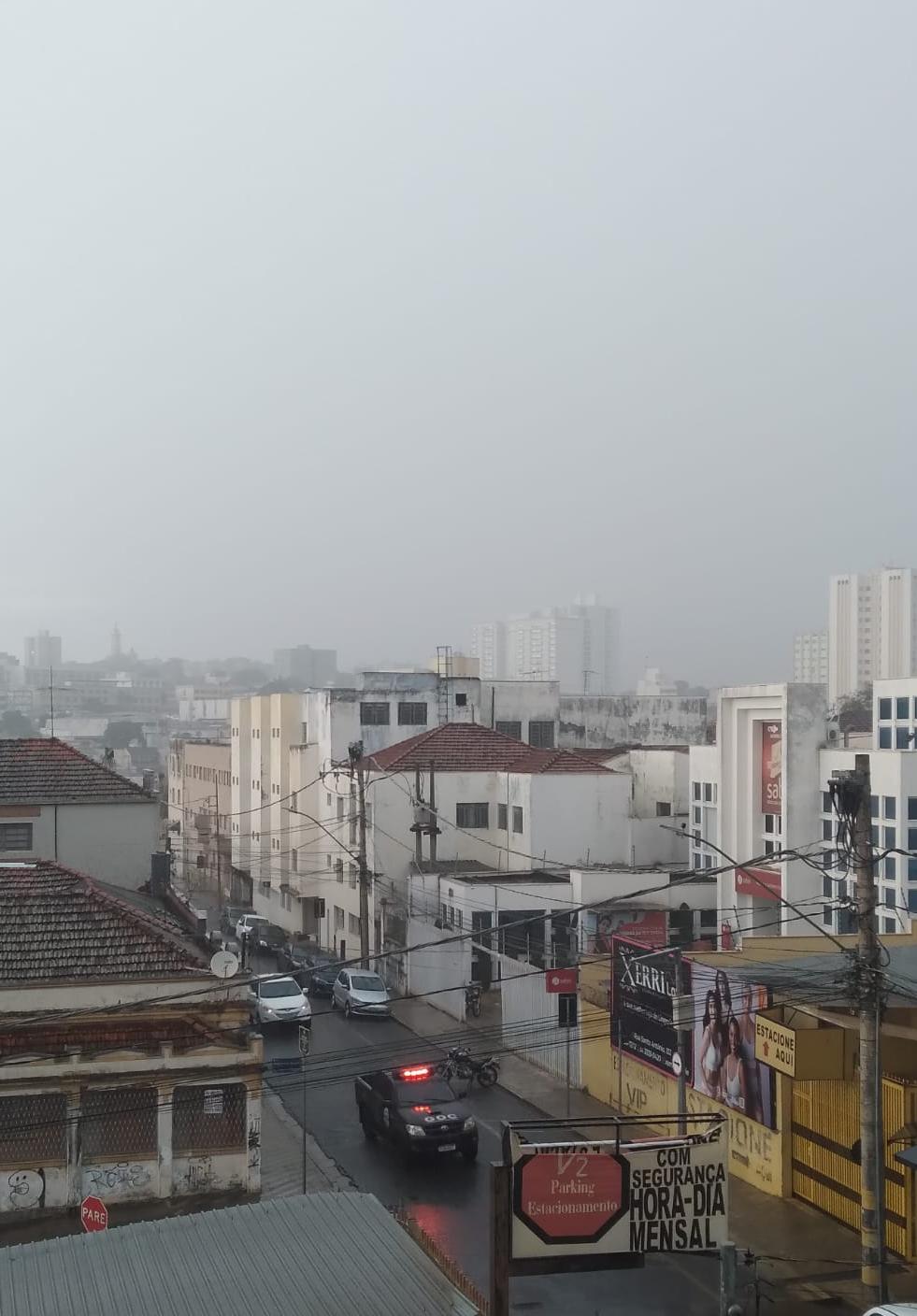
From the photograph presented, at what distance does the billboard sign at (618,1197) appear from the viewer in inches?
449

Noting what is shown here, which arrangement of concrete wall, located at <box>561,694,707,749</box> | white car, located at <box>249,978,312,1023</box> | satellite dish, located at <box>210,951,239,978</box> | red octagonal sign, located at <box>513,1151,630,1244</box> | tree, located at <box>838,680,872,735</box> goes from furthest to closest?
1. tree, located at <box>838,680,872,735</box>
2. concrete wall, located at <box>561,694,707,749</box>
3. white car, located at <box>249,978,312,1023</box>
4. satellite dish, located at <box>210,951,239,978</box>
5. red octagonal sign, located at <box>513,1151,630,1244</box>

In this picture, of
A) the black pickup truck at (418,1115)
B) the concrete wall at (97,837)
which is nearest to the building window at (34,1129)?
the black pickup truck at (418,1115)

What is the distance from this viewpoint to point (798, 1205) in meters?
18.9

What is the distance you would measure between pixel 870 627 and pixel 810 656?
42105mm

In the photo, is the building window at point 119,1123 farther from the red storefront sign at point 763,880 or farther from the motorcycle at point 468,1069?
the red storefront sign at point 763,880

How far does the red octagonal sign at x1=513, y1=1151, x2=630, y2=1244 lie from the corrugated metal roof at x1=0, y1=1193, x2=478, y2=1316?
917 mm

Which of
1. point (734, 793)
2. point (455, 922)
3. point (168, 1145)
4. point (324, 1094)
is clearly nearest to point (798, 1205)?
point (168, 1145)

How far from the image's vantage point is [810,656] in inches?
7131

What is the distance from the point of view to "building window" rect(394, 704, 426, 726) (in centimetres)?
5350

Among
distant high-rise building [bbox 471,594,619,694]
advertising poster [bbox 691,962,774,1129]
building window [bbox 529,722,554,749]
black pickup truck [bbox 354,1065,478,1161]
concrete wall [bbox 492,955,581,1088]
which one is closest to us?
advertising poster [bbox 691,962,774,1129]

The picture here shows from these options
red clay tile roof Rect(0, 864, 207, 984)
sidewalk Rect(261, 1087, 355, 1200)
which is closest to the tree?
sidewalk Rect(261, 1087, 355, 1200)

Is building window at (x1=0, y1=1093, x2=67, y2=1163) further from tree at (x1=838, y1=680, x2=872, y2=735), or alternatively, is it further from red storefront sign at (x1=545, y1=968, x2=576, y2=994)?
tree at (x1=838, y1=680, x2=872, y2=735)

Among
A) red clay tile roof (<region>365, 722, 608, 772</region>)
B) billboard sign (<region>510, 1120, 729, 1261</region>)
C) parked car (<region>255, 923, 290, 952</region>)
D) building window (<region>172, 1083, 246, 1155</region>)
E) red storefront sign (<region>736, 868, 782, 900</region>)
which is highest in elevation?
red clay tile roof (<region>365, 722, 608, 772</region>)

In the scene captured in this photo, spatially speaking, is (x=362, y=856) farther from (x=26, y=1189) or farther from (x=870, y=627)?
(x=870, y=627)
